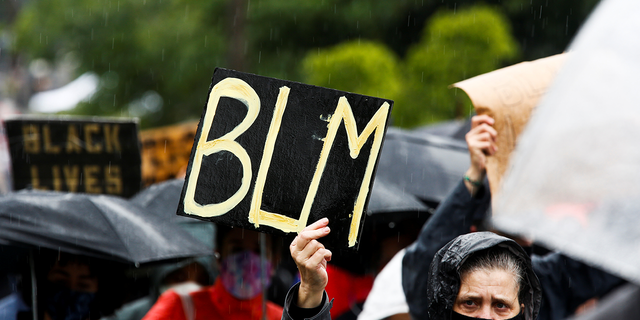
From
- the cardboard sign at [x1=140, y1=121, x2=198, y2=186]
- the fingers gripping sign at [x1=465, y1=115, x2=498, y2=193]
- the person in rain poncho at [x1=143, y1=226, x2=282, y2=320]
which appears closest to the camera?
the fingers gripping sign at [x1=465, y1=115, x2=498, y2=193]

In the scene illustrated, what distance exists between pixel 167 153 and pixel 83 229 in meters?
4.05

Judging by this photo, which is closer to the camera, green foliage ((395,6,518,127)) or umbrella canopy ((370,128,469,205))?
umbrella canopy ((370,128,469,205))

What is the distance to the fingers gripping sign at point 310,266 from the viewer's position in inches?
80.9

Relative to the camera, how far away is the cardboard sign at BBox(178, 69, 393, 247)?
226 centimetres

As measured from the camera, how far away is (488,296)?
2.22 meters

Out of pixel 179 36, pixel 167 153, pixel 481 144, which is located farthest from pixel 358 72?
pixel 481 144

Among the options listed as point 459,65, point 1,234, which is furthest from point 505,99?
point 459,65

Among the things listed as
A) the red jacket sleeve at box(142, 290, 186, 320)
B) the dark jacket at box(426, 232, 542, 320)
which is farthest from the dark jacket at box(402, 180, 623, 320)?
the red jacket sleeve at box(142, 290, 186, 320)

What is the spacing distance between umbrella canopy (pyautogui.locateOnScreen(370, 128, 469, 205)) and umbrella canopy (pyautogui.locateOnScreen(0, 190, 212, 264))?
1.63 metres

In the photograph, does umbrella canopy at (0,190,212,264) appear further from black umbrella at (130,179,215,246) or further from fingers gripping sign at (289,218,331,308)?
fingers gripping sign at (289,218,331,308)

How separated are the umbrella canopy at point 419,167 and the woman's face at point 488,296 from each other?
2.18 m

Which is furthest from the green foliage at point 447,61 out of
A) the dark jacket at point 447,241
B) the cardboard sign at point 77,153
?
the dark jacket at point 447,241

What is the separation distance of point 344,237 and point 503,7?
13535 mm

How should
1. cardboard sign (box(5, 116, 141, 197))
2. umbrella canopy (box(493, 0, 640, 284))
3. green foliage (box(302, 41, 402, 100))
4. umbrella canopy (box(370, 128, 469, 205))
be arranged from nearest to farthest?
umbrella canopy (box(493, 0, 640, 284)) → umbrella canopy (box(370, 128, 469, 205)) → cardboard sign (box(5, 116, 141, 197)) → green foliage (box(302, 41, 402, 100))
